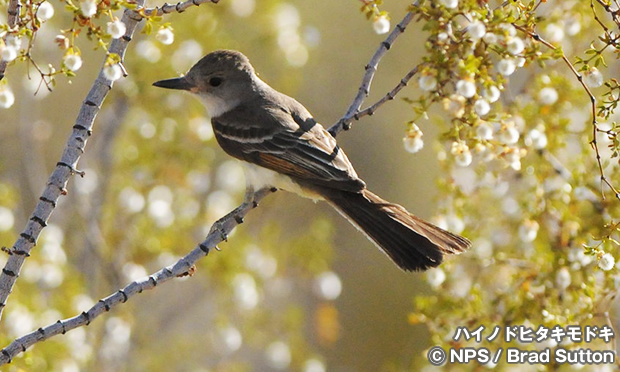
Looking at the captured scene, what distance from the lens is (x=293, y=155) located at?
12.2ft

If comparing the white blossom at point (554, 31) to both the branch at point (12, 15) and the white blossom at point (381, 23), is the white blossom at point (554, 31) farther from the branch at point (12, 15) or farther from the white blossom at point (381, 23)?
the branch at point (12, 15)

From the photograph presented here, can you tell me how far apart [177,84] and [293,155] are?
784mm

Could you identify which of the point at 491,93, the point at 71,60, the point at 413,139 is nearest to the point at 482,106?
the point at 491,93

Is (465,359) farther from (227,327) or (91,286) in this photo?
(91,286)

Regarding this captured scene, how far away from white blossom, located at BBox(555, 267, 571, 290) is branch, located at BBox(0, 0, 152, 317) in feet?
6.87

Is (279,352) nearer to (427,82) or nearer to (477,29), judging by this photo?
(427,82)

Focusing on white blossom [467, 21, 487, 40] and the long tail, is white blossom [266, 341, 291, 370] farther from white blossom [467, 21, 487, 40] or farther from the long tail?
white blossom [467, 21, 487, 40]

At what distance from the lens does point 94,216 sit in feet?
16.5

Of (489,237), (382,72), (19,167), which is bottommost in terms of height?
(489,237)

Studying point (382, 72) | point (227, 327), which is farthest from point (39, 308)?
point (382, 72)

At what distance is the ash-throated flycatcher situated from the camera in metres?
3.36

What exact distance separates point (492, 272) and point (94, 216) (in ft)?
8.36

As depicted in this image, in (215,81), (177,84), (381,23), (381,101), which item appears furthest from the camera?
(215,81)

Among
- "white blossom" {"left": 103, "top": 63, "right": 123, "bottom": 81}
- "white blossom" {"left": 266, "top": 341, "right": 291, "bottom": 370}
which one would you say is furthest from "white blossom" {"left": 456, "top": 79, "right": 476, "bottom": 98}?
"white blossom" {"left": 266, "top": 341, "right": 291, "bottom": 370}
